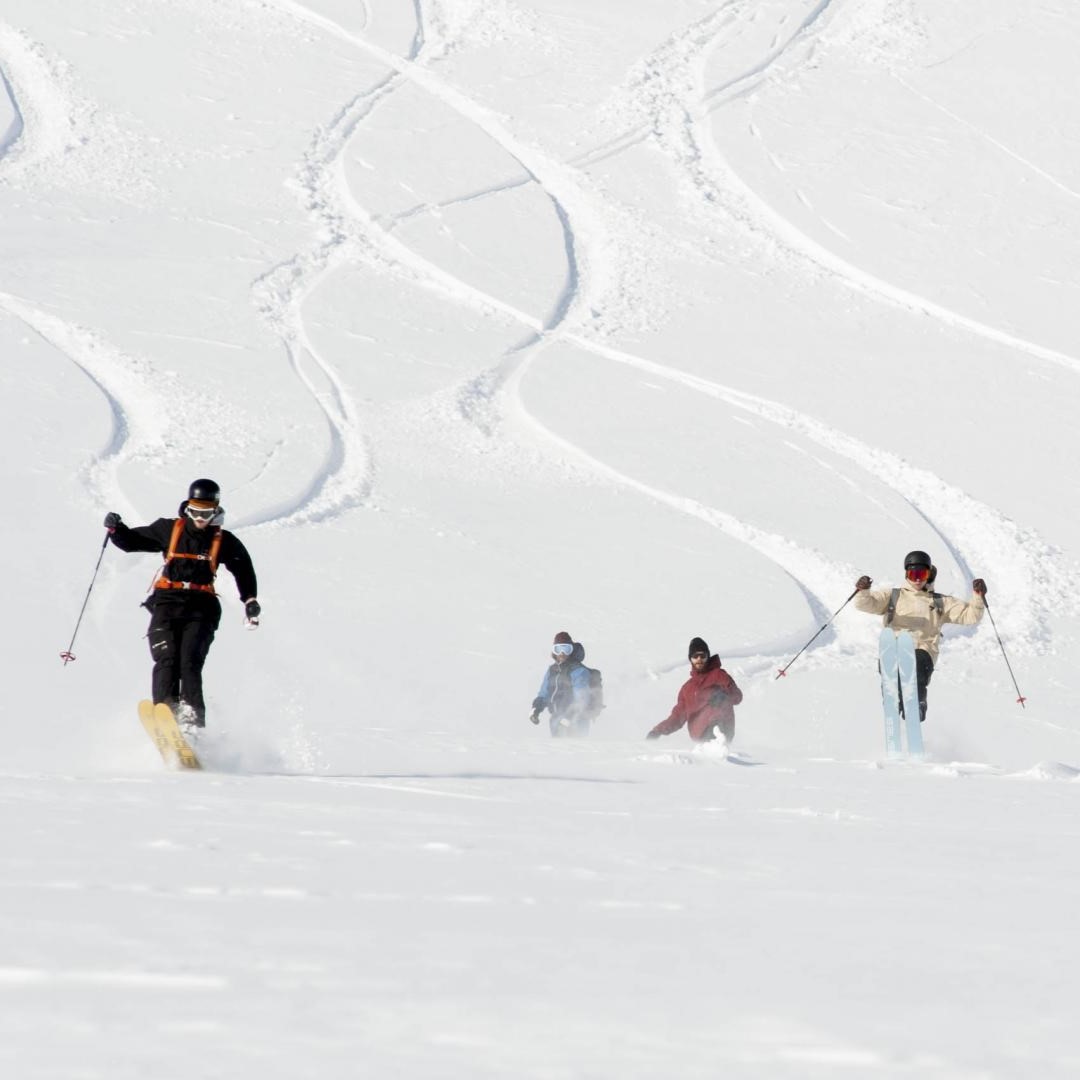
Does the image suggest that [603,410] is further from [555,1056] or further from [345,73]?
[555,1056]

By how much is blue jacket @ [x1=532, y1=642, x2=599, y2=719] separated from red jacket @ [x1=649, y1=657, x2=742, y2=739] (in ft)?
5.16

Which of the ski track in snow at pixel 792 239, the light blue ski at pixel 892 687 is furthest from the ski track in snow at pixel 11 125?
the light blue ski at pixel 892 687

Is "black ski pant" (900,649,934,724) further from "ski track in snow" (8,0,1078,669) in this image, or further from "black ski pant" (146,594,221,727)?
"ski track in snow" (8,0,1078,669)

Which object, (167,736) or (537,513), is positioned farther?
(537,513)

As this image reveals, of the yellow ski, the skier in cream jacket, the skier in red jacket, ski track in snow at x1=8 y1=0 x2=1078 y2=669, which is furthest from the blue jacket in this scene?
the yellow ski

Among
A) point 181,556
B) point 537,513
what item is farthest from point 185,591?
point 537,513

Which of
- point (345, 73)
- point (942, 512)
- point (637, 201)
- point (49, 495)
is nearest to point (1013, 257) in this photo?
point (637, 201)

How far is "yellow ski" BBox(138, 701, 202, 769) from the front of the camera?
685 centimetres

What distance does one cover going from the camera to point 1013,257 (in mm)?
27688

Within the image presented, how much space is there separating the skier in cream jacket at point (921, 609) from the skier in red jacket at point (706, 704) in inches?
37.9

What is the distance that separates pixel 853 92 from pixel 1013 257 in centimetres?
671

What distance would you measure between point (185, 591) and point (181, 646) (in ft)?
0.79

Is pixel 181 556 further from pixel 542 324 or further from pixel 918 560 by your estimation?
pixel 542 324

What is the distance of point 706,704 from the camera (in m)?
10.4
